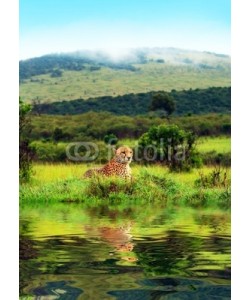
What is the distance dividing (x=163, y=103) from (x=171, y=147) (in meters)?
0.48

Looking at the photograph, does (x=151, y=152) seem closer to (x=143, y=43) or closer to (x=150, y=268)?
(x=143, y=43)

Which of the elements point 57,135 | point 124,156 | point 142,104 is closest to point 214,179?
point 124,156

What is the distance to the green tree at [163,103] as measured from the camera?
880 cm

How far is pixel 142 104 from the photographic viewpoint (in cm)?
881

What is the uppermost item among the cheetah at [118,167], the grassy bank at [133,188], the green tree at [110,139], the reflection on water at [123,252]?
the green tree at [110,139]

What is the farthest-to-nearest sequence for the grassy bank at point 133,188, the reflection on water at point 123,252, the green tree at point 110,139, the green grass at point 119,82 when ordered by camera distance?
the green grass at point 119,82
the green tree at point 110,139
the grassy bank at point 133,188
the reflection on water at point 123,252

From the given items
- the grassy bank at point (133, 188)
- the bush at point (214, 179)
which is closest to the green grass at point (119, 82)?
the grassy bank at point (133, 188)

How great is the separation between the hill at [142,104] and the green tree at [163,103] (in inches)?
1.8

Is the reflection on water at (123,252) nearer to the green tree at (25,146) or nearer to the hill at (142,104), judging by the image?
the green tree at (25,146)

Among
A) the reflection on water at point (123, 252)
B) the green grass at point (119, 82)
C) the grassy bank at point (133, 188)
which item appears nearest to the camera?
the reflection on water at point (123, 252)

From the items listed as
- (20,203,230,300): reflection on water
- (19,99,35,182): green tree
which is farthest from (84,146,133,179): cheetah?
(19,99,35,182): green tree

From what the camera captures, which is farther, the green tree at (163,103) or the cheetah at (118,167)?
the green tree at (163,103)
